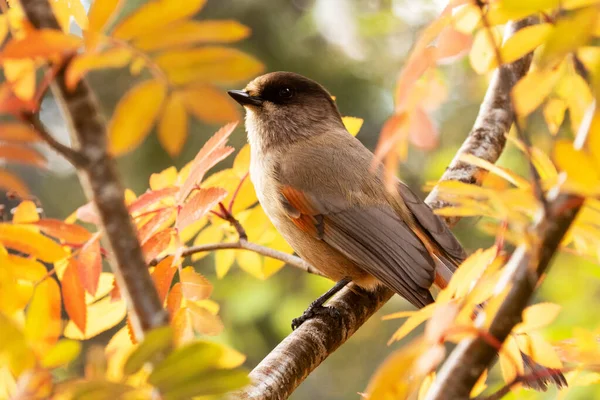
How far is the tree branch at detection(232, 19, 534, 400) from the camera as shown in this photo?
1712 millimetres

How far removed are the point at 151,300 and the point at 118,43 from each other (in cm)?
31

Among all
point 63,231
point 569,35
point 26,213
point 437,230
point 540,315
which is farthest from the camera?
point 437,230

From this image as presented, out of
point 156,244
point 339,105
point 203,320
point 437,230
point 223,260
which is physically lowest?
point 339,105

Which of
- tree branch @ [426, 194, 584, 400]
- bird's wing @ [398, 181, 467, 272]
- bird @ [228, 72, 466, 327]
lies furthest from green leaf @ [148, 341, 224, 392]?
bird's wing @ [398, 181, 467, 272]

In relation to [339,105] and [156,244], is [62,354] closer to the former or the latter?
[156,244]

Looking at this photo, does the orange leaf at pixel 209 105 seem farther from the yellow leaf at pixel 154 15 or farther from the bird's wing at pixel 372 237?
the bird's wing at pixel 372 237

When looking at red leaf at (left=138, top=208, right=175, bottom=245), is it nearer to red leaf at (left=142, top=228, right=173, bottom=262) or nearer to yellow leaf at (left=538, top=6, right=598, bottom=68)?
red leaf at (left=142, top=228, right=173, bottom=262)

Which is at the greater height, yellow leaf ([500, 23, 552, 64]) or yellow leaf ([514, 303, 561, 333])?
yellow leaf ([500, 23, 552, 64])

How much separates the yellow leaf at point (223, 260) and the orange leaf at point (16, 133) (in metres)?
1.37

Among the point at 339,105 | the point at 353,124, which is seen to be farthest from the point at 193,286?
the point at 339,105

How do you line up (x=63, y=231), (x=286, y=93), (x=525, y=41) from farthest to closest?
(x=286, y=93), (x=63, y=231), (x=525, y=41)

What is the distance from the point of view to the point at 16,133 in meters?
0.81

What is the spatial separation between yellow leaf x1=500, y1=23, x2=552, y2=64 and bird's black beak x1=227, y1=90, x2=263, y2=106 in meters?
2.03

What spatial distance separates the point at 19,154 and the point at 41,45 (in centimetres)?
18
